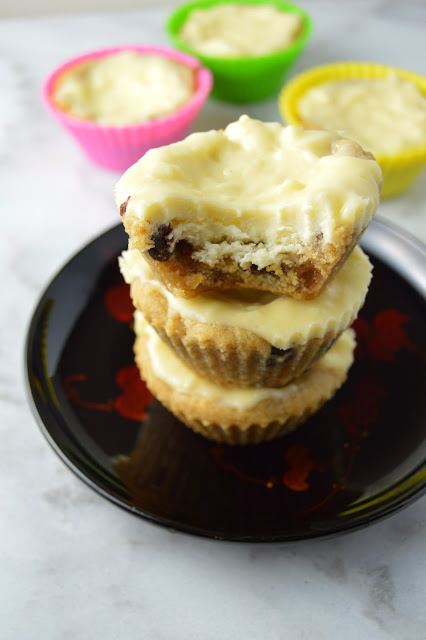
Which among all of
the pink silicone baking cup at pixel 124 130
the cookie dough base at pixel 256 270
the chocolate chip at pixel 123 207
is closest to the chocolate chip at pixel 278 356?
the cookie dough base at pixel 256 270

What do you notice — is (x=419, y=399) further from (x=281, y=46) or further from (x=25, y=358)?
(x=281, y=46)

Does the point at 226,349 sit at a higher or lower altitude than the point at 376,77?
lower

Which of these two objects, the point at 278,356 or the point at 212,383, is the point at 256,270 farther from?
the point at 212,383

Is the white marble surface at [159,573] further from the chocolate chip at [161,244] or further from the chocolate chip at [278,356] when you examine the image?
the chocolate chip at [161,244]

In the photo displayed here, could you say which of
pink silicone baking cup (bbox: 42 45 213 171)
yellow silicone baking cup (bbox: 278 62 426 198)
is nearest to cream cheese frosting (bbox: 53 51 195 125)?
pink silicone baking cup (bbox: 42 45 213 171)

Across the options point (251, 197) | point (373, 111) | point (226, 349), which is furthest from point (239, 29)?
point (226, 349)

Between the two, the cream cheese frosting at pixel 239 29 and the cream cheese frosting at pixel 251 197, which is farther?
the cream cheese frosting at pixel 239 29

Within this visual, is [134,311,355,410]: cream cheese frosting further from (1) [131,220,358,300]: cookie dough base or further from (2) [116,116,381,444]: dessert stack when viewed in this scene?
(1) [131,220,358,300]: cookie dough base
